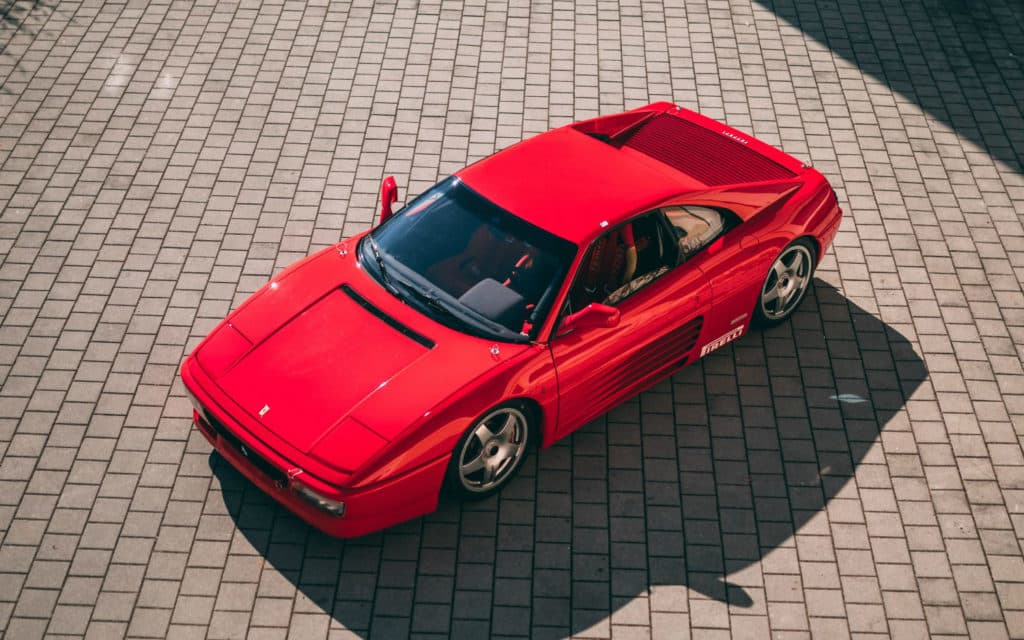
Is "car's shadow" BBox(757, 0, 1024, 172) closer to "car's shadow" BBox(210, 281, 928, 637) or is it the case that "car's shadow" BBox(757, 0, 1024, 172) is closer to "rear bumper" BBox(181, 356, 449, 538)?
"car's shadow" BBox(210, 281, 928, 637)

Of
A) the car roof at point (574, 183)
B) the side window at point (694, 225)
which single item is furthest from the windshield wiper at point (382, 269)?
the side window at point (694, 225)

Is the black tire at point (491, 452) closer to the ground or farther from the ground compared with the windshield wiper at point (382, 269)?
closer to the ground

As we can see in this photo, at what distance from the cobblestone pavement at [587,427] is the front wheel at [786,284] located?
168 mm

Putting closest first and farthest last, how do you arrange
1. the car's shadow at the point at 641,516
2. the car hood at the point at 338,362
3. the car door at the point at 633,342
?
the car hood at the point at 338,362 < the car's shadow at the point at 641,516 < the car door at the point at 633,342

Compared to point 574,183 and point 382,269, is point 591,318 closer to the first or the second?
point 574,183

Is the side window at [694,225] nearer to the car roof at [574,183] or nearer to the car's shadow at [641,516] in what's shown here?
the car roof at [574,183]

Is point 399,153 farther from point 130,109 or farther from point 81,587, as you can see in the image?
point 81,587

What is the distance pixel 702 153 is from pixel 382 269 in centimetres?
252

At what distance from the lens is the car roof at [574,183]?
21.5ft

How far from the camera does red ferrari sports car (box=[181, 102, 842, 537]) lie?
595 centimetres

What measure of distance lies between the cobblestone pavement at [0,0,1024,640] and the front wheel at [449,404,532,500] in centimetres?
18

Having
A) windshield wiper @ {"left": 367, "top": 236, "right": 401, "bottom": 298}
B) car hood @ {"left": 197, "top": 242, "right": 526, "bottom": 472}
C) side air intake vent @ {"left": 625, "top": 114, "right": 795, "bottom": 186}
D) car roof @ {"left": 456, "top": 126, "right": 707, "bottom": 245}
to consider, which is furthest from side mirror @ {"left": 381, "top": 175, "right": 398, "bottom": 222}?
side air intake vent @ {"left": 625, "top": 114, "right": 795, "bottom": 186}

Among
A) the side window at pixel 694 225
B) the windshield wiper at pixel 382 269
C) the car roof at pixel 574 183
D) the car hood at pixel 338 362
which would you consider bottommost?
the car hood at pixel 338 362

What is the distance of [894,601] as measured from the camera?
6094 mm
